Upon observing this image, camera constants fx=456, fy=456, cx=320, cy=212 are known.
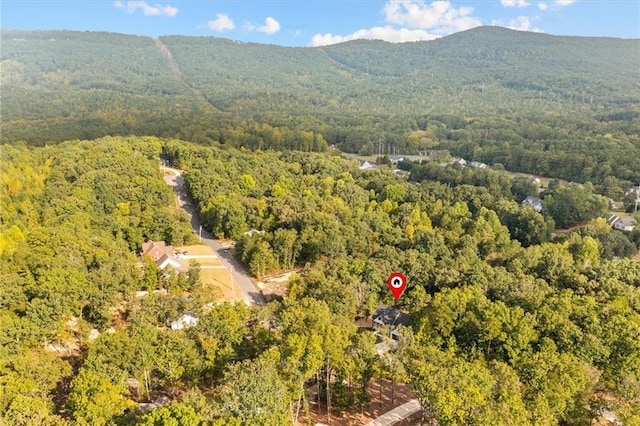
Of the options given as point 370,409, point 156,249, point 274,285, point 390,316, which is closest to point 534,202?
point 390,316

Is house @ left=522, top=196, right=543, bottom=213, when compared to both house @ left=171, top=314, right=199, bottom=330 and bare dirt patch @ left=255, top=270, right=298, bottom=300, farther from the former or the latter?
house @ left=171, top=314, right=199, bottom=330

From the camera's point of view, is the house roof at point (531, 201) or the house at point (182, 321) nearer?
the house at point (182, 321)

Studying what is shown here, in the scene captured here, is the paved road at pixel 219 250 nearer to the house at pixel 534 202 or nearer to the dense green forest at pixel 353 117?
the dense green forest at pixel 353 117

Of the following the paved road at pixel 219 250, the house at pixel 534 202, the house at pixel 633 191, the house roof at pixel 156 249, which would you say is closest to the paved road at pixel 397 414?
the paved road at pixel 219 250

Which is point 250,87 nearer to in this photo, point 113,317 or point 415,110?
point 415,110

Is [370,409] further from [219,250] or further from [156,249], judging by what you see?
[219,250]

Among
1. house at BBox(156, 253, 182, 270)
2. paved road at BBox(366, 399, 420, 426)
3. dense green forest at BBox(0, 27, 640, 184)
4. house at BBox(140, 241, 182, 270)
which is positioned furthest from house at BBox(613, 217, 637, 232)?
house at BBox(140, 241, 182, 270)
